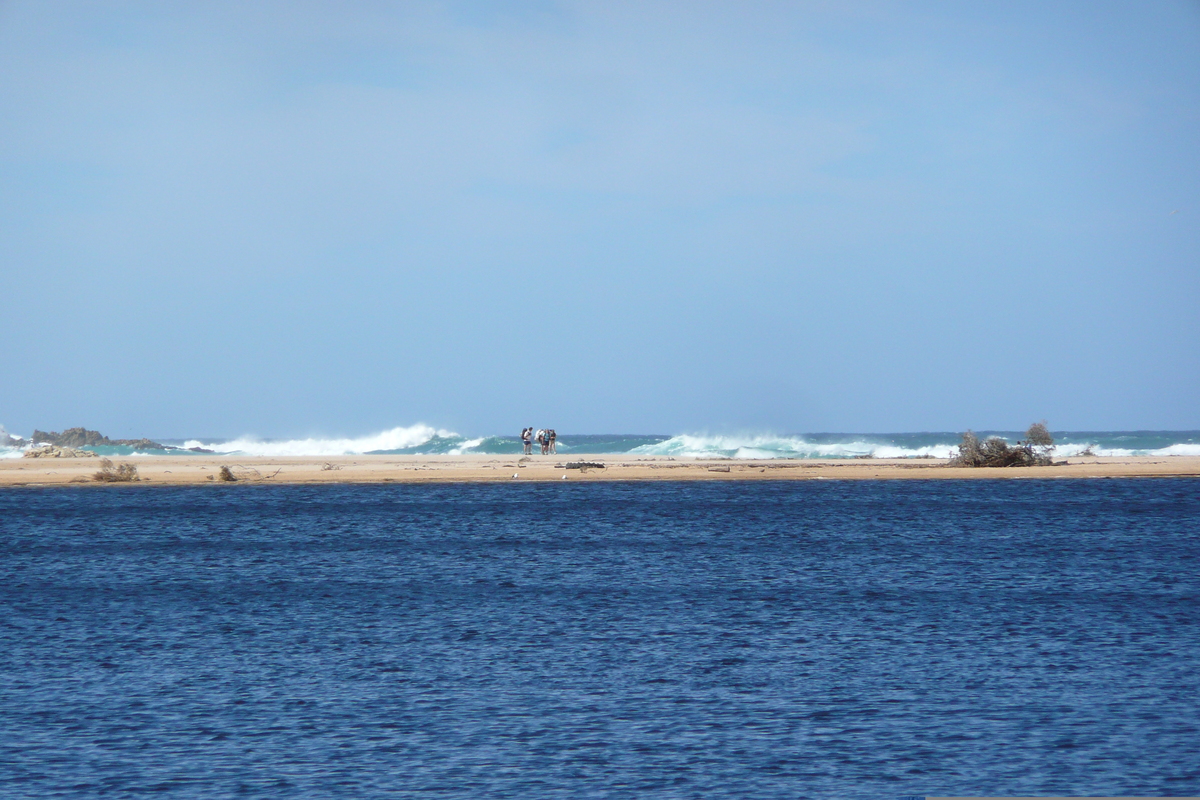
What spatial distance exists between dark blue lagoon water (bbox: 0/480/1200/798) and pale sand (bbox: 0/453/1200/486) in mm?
29838

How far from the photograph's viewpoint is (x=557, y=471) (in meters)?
78.6

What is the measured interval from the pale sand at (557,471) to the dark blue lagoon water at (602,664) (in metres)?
29.8

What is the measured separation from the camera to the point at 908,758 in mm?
14781

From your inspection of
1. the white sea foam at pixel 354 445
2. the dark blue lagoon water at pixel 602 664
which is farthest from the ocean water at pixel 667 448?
the dark blue lagoon water at pixel 602 664

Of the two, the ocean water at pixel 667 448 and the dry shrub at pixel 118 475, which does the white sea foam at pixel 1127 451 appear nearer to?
the ocean water at pixel 667 448

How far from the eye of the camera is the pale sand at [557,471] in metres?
73.6

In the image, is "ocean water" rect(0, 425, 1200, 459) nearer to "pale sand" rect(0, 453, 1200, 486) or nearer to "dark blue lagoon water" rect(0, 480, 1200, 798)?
"pale sand" rect(0, 453, 1200, 486)

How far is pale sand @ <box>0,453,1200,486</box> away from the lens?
73.6m

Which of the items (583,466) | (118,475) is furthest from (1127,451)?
(118,475)

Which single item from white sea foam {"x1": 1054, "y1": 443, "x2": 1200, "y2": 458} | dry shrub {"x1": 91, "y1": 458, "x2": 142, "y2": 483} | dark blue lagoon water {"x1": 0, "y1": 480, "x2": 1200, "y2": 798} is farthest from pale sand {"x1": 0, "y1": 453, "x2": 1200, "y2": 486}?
dark blue lagoon water {"x1": 0, "y1": 480, "x2": 1200, "y2": 798}

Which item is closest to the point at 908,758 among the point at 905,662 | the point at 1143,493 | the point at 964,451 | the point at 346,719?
the point at 905,662

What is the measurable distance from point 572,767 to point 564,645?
25.6 feet

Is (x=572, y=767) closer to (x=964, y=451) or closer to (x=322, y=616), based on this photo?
(x=322, y=616)

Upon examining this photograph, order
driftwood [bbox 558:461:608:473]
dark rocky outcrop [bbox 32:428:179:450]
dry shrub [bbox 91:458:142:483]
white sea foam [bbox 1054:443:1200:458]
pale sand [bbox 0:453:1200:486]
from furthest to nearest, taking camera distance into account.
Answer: dark rocky outcrop [bbox 32:428:179:450]
white sea foam [bbox 1054:443:1200:458]
driftwood [bbox 558:461:608:473]
pale sand [bbox 0:453:1200:486]
dry shrub [bbox 91:458:142:483]
